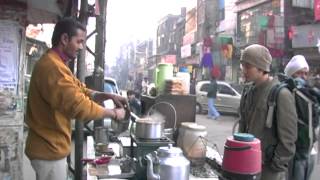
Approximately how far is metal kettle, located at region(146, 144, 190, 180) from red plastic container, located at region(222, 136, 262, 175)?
30 cm

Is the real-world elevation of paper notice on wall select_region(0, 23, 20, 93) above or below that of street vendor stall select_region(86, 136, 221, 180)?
above

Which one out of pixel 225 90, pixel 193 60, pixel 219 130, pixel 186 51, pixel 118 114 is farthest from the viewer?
pixel 186 51

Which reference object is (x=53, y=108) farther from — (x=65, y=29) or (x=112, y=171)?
(x=112, y=171)

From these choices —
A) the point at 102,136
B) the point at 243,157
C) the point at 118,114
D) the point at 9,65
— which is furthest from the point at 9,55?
the point at 243,157

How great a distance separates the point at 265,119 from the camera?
3.67 metres

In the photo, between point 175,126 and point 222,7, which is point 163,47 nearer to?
point 222,7

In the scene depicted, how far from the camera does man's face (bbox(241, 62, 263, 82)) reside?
372 cm

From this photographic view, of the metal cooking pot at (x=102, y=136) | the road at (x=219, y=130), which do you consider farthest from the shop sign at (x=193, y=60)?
the metal cooking pot at (x=102, y=136)

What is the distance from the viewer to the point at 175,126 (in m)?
4.85

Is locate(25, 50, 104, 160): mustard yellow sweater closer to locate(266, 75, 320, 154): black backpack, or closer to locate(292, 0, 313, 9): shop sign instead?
locate(266, 75, 320, 154): black backpack

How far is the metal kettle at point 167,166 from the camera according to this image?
2.82 m

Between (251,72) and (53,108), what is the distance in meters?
1.65

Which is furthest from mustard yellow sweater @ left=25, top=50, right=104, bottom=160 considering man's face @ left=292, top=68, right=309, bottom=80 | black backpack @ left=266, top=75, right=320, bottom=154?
man's face @ left=292, top=68, right=309, bottom=80

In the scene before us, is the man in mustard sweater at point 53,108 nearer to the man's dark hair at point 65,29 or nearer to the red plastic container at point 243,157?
the man's dark hair at point 65,29
